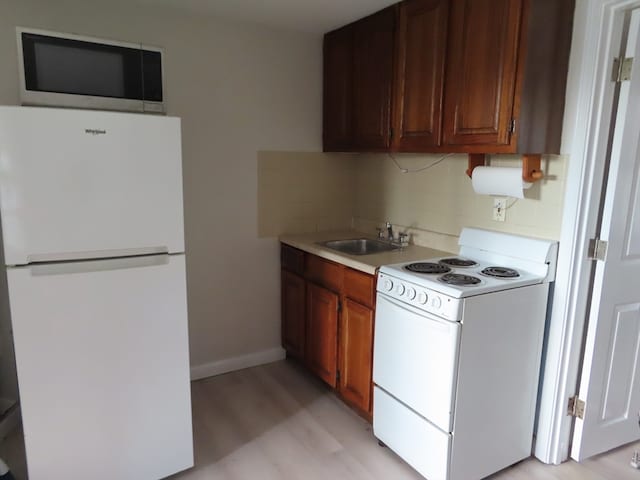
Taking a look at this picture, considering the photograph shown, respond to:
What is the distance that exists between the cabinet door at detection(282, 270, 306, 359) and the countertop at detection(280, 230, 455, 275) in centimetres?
24

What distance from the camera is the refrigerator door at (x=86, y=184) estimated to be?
1608 mm

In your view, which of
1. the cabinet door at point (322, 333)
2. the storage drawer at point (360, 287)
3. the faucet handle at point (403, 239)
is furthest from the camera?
the faucet handle at point (403, 239)

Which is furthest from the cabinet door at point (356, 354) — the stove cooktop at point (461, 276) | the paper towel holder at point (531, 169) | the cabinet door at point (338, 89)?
the cabinet door at point (338, 89)

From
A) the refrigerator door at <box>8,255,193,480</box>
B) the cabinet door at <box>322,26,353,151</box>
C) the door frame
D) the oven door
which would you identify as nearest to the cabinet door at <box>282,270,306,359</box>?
the oven door

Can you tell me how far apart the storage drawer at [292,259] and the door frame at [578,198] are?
4.89 ft

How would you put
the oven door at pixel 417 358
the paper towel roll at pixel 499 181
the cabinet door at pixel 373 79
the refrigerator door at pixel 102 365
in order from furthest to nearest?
the cabinet door at pixel 373 79 → the paper towel roll at pixel 499 181 → the oven door at pixel 417 358 → the refrigerator door at pixel 102 365

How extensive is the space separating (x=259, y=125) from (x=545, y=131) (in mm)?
1726

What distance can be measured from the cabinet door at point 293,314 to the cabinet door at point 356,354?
47 centimetres

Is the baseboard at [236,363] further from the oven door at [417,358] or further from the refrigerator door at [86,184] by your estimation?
the refrigerator door at [86,184]

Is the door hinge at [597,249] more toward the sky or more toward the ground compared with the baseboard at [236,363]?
more toward the sky

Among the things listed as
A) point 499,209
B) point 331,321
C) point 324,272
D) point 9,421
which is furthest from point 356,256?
point 9,421

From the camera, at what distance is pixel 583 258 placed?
2027 millimetres

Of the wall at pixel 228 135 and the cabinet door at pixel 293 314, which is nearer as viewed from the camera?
the wall at pixel 228 135

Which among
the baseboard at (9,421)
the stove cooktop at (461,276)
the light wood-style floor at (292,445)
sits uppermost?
the stove cooktop at (461,276)
